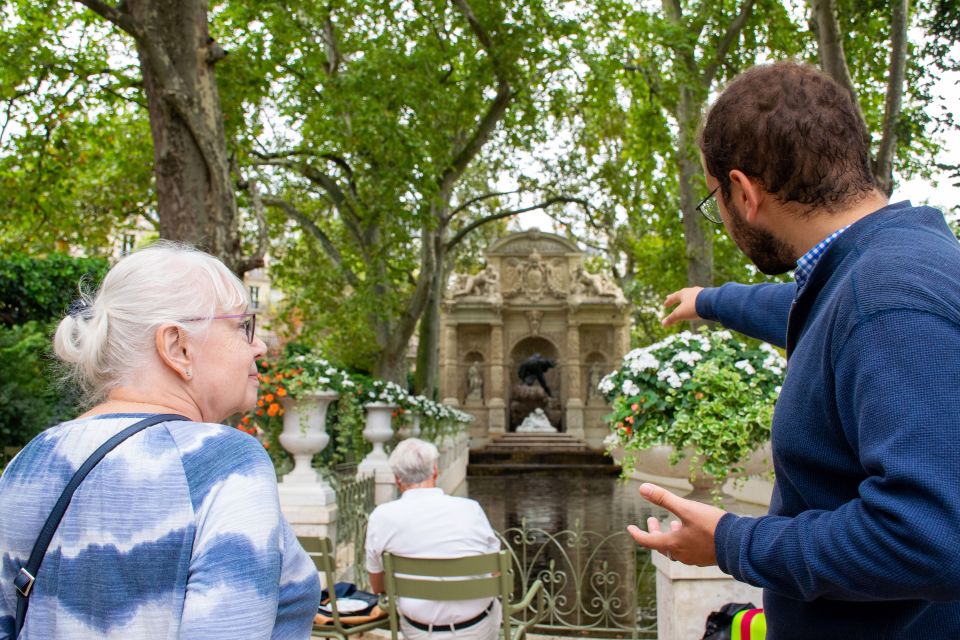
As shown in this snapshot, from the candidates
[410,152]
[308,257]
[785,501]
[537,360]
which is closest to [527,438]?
[537,360]

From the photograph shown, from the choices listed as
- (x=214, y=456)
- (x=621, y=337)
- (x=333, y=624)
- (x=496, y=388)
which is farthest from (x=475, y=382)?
(x=214, y=456)

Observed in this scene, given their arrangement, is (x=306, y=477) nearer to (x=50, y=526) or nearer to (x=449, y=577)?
(x=449, y=577)

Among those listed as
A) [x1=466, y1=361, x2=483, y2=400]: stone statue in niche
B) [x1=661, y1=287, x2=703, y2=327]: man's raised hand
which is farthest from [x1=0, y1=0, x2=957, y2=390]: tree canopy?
[x1=466, y1=361, x2=483, y2=400]: stone statue in niche

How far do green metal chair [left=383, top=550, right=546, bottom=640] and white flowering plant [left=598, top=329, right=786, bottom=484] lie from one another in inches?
50.9

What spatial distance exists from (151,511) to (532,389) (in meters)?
24.8

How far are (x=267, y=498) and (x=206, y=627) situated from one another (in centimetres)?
23

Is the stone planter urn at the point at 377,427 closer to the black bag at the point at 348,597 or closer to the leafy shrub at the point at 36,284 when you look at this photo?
the black bag at the point at 348,597

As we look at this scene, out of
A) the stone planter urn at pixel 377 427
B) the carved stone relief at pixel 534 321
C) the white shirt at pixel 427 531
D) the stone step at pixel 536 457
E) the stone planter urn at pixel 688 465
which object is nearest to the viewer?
the white shirt at pixel 427 531

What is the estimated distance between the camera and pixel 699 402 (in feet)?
15.2

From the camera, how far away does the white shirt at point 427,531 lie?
409 cm

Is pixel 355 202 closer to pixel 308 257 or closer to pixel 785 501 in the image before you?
pixel 308 257

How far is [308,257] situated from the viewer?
22.0m

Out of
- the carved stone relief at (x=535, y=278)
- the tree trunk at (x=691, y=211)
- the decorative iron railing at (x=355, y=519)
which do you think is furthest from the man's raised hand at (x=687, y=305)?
the carved stone relief at (x=535, y=278)

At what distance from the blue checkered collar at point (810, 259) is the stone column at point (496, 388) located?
23811mm
